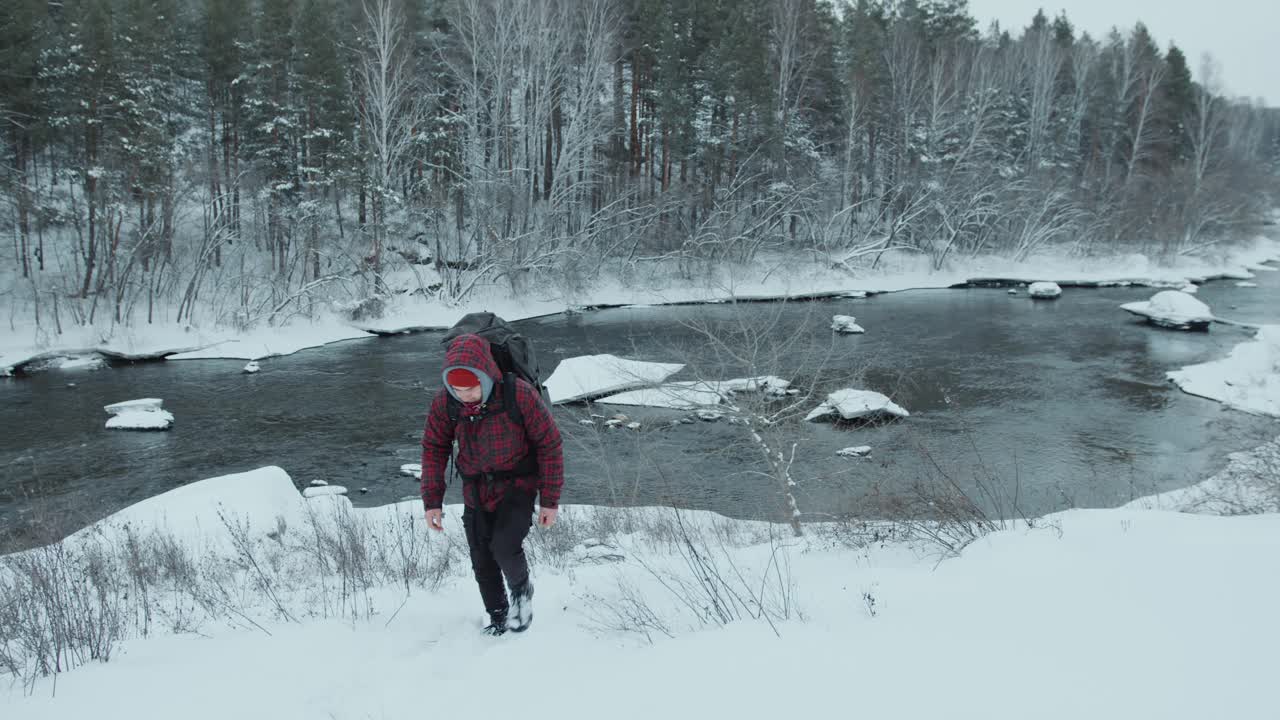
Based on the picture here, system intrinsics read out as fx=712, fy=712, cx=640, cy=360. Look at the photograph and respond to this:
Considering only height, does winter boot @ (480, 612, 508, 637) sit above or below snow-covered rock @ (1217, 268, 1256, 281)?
below

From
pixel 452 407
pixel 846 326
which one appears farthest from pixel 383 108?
pixel 452 407

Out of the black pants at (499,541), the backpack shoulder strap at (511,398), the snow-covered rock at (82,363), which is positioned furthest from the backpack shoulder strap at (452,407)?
the snow-covered rock at (82,363)

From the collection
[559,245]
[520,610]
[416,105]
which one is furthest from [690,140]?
[520,610]

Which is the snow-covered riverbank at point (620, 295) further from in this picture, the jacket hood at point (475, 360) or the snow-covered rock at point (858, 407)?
the jacket hood at point (475, 360)

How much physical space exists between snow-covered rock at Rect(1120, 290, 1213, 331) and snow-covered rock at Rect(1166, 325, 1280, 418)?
379cm

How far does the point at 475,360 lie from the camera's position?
3451 mm

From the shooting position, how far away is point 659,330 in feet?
85.7

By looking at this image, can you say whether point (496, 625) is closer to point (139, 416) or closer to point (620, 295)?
point (139, 416)

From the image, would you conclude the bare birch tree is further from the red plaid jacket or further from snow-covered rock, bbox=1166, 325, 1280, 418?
snow-covered rock, bbox=1166, 325, 1280, 418

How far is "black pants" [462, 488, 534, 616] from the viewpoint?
3.72 m

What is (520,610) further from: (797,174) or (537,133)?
(797,174)

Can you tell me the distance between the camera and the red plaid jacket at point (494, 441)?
3604 millimetres

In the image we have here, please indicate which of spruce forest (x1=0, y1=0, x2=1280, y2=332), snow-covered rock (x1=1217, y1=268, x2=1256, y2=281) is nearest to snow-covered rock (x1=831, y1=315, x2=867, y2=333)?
spruce forest (x1=0, y1=0, x2=1280, y2=332)

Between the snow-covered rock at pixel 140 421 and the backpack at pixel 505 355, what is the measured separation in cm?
1456
